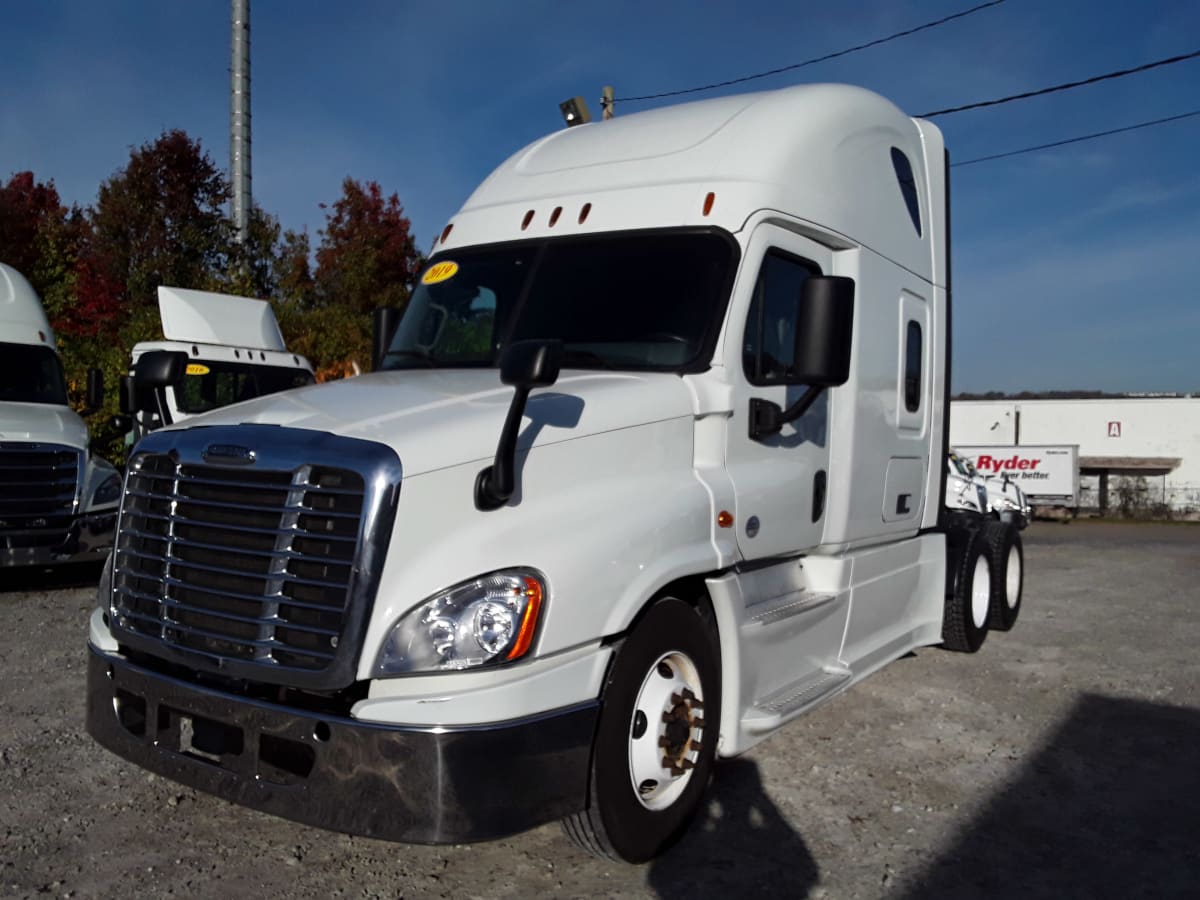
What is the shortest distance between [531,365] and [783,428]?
1.76m

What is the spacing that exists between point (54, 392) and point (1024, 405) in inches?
1726

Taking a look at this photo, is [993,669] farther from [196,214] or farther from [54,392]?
[196,214]

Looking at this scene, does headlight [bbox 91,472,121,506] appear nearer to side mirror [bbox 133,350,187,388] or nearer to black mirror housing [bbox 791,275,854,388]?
side mirror [bbox 133,350,187,388]

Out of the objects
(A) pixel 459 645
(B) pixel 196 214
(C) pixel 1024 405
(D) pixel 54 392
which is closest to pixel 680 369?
(A) pixel 459 645

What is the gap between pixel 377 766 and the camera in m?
3.25

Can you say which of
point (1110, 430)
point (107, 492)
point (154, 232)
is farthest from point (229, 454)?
point (1110, 430)

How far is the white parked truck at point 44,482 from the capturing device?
375 inches

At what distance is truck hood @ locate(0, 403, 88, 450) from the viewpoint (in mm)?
9758

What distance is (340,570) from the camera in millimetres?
3348

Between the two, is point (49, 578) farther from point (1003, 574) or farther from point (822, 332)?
point (822, 332)

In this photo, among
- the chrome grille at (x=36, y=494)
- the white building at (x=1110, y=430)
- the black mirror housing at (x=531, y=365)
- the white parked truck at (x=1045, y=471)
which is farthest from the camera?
the white building at (x=1110, y=430)

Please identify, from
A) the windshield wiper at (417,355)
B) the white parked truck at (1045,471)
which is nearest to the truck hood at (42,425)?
the windshield wiper at (417,355)

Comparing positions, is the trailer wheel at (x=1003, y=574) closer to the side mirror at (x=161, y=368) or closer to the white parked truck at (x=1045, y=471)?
the side mirror at (x=161, y=368)

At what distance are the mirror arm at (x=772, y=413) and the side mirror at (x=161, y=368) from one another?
2747mm
